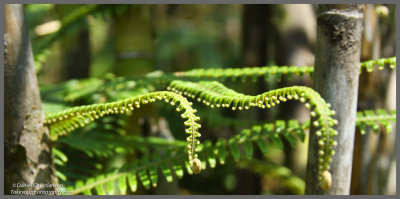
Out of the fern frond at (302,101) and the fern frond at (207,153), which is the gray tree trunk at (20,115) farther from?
the fern frond at (302,101)

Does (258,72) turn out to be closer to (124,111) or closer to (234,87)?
(124,111)

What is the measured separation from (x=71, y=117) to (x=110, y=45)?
270 centimetres

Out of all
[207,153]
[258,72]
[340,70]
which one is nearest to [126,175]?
[207,153]

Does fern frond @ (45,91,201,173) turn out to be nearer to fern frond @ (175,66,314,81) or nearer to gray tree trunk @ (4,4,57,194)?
gray tree trunk @ (4,4,57,194)

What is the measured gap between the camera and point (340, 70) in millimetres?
717

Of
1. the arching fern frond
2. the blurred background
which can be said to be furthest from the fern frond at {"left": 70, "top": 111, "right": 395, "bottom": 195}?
the blurred background

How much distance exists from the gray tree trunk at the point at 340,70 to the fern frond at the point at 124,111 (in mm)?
251

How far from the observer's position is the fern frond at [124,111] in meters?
0.60

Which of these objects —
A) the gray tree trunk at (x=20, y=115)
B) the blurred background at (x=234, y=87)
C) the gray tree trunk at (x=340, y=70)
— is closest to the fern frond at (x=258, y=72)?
the blurred background at (x=234, y=87)

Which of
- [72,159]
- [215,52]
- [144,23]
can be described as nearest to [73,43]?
[144,23]

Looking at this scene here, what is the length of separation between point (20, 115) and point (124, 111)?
23 cm

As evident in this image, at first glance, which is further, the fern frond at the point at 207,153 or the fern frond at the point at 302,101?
the fern frond at the point at 207,153

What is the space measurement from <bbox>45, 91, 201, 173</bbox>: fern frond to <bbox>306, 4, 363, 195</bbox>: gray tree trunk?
0.25m

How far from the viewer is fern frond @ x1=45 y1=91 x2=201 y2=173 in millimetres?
600
